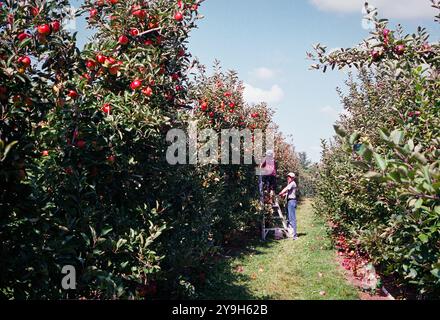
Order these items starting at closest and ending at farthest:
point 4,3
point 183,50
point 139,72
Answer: point 4,3 → point 139,72 → point 183,50

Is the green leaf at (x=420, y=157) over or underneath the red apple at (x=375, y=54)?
underneath

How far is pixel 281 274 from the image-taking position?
7238 millimetres

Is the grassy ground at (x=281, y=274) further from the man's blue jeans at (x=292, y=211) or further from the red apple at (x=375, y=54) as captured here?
the red apple at (x=375, y=54)

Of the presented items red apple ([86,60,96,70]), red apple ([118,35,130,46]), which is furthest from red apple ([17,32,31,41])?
red apple ([118,35,130,46])

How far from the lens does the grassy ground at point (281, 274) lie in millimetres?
5988

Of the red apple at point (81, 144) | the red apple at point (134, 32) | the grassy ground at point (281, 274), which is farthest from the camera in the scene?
the grassy ground at point (281, 274)

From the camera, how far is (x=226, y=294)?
595 cm

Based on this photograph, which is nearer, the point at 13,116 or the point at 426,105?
the point at 13,116

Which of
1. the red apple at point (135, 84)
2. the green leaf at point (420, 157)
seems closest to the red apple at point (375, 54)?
the green leaf at point (420, 157)

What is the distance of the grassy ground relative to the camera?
5.99 m

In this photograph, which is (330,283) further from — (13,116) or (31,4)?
(31,4)
